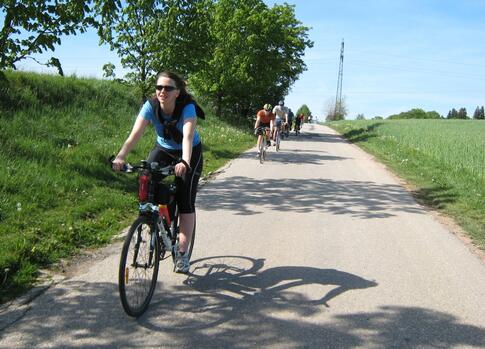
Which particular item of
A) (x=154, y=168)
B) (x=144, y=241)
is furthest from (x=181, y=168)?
(x=144, y=241)

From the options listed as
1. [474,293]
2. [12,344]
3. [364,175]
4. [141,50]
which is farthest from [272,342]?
[141,50]

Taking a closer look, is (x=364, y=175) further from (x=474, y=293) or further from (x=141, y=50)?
(x=474, y=293)

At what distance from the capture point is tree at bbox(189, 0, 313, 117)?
29.9 m

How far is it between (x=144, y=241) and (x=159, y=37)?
1083cm

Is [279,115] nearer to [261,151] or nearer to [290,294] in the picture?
[261,151]

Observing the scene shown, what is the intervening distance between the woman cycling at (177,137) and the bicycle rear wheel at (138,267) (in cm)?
53

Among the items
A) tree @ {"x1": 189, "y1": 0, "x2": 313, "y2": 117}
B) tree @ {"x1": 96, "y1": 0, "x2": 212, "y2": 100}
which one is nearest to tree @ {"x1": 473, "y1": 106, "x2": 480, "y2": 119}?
tree @ {"x1": 189, "y1": 0, "x2": 313, "y2": 117}

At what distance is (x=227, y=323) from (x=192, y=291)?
2.41 ft

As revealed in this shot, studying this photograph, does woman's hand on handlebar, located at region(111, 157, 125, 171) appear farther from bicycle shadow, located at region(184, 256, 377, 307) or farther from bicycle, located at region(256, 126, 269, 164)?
bicycle, located at region(256, 126, 269, 164)

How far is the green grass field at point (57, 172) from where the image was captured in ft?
17.9

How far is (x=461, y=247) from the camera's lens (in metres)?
6.34

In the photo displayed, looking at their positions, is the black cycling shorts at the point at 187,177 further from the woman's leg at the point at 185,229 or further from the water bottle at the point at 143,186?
the water bottle at the point at 143,186

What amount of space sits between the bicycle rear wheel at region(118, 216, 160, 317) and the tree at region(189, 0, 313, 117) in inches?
968

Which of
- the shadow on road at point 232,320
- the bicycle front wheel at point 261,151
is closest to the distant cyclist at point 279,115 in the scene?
the bicycle front wheel at point 261,151
